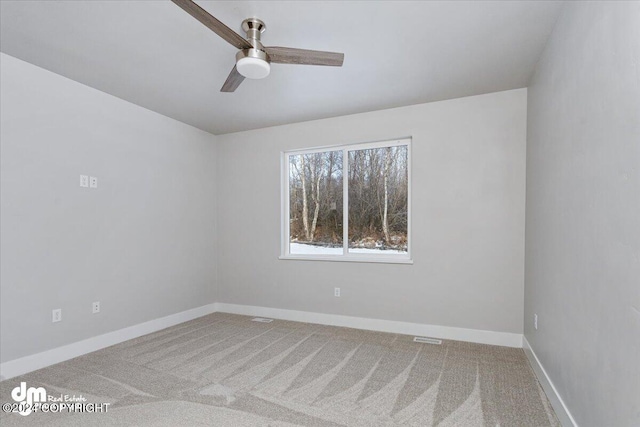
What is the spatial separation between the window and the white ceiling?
731 mm

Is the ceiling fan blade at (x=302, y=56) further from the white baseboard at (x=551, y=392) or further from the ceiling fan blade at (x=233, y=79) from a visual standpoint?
the white baseboard at (x=551, y=392)

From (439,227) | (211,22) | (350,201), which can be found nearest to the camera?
(211,22)

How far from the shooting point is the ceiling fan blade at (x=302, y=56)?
2.15 metres

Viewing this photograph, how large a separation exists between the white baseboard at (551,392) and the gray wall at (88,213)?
150 inches

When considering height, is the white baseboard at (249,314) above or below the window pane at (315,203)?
below

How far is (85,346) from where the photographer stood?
3.18 meters

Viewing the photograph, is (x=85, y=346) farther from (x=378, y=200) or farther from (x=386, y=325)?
(x=378, y=200)

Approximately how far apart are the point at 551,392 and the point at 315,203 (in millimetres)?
3023

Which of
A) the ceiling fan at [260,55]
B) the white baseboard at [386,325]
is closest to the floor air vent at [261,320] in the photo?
the white baseboard at [386,325]

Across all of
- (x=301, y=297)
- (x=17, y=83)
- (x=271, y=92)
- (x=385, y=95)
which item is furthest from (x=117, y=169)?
(x=385, y=95)

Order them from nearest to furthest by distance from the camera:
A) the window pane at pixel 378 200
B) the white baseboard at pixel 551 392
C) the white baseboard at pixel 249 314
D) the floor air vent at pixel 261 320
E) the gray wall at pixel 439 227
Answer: the white baseboard at pixel 551 392 → the white baseboard at pixel 249 314 → the gray wall at pixel 439 227 → the window pane at pixel 378 200 → the floor air vent at pixel 261 320

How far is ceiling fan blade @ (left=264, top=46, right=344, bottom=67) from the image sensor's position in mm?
2146

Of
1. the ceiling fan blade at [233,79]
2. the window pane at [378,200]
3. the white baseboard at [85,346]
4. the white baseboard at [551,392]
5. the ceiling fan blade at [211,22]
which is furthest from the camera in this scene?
the window pane at [378,200]

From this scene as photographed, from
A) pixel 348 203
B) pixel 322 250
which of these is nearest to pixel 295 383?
pixel 322 250
